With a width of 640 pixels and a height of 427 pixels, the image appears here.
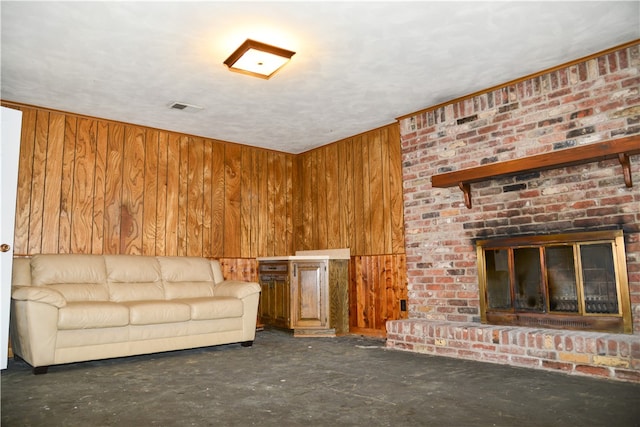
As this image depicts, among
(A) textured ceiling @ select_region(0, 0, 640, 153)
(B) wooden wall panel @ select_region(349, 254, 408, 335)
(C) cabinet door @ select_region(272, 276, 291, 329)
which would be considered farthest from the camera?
(C) cabinet door @ select_region(272, 276, 291, 329)

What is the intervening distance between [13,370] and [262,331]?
8.69 feet

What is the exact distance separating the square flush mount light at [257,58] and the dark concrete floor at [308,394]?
7.48 ft

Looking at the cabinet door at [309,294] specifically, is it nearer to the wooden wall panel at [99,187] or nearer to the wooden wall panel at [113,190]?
the wooden wall panel at [113,190]

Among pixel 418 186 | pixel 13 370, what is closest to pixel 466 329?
pixel 418 186

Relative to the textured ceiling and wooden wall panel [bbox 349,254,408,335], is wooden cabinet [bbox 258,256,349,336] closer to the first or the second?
wooden wall panel [bbox 349,254,408,335]

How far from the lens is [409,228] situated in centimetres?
476

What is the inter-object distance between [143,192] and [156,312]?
1748 millimetres

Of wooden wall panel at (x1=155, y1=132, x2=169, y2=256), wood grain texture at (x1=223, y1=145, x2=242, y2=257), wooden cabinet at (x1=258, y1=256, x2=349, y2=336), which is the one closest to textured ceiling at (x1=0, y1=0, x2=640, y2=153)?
wooden wall panel at (x1=155, y1=132, x2=169, y2=256)

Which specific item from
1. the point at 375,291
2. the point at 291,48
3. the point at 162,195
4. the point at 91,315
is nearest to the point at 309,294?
the point at 375,291

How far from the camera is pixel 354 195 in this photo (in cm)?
554

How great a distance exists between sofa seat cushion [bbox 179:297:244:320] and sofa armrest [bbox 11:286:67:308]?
105cm

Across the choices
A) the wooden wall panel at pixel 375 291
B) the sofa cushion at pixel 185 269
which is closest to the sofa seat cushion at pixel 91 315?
the sofa cushion at pixel 185 269

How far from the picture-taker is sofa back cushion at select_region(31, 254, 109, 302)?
388cm

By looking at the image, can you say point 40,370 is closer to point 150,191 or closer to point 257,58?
point 150,191
